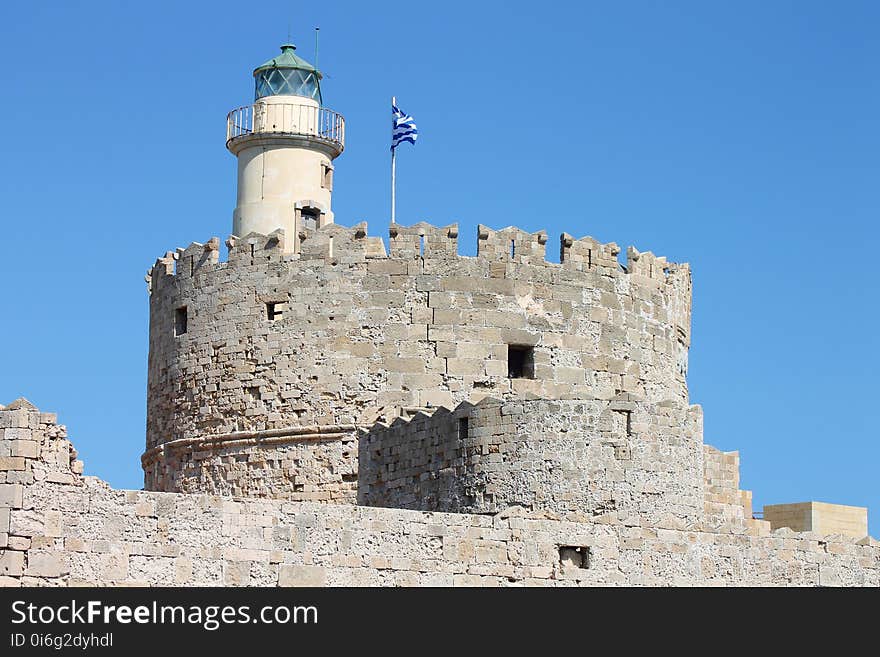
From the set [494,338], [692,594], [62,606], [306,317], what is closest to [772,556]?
[692,594]

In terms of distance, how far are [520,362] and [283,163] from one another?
630cm

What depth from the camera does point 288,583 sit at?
66.4 feet

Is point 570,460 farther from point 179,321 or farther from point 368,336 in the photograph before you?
point 179,321

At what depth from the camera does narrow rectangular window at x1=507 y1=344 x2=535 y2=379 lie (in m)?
27.3

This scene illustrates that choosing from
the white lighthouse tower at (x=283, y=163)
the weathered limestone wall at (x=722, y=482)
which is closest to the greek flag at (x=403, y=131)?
the white lighthouse tower at (x=283, y=163)

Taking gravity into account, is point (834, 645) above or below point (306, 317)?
below

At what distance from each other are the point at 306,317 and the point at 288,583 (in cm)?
752

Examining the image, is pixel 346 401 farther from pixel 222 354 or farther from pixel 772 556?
pixel 772 556

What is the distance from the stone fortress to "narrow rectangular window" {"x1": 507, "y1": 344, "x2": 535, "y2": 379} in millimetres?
38

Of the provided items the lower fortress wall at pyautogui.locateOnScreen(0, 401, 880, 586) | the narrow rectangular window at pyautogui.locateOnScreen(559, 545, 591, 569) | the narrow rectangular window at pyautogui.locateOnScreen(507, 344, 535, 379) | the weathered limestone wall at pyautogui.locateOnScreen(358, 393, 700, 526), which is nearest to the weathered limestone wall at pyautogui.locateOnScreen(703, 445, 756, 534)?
the narrow rectangular window at pyautogui.locateOnScreen(507, 344, 535, 379)

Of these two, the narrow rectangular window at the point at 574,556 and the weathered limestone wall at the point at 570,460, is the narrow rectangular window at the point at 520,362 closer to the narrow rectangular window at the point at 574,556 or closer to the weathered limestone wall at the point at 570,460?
the weathered limestone wall at the point at 570,460

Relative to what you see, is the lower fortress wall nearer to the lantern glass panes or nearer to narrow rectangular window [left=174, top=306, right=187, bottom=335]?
narrow rectangular window [left=174, top=306, right=187, bottom=335]

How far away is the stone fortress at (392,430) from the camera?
1980cm

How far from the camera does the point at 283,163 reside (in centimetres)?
3206
